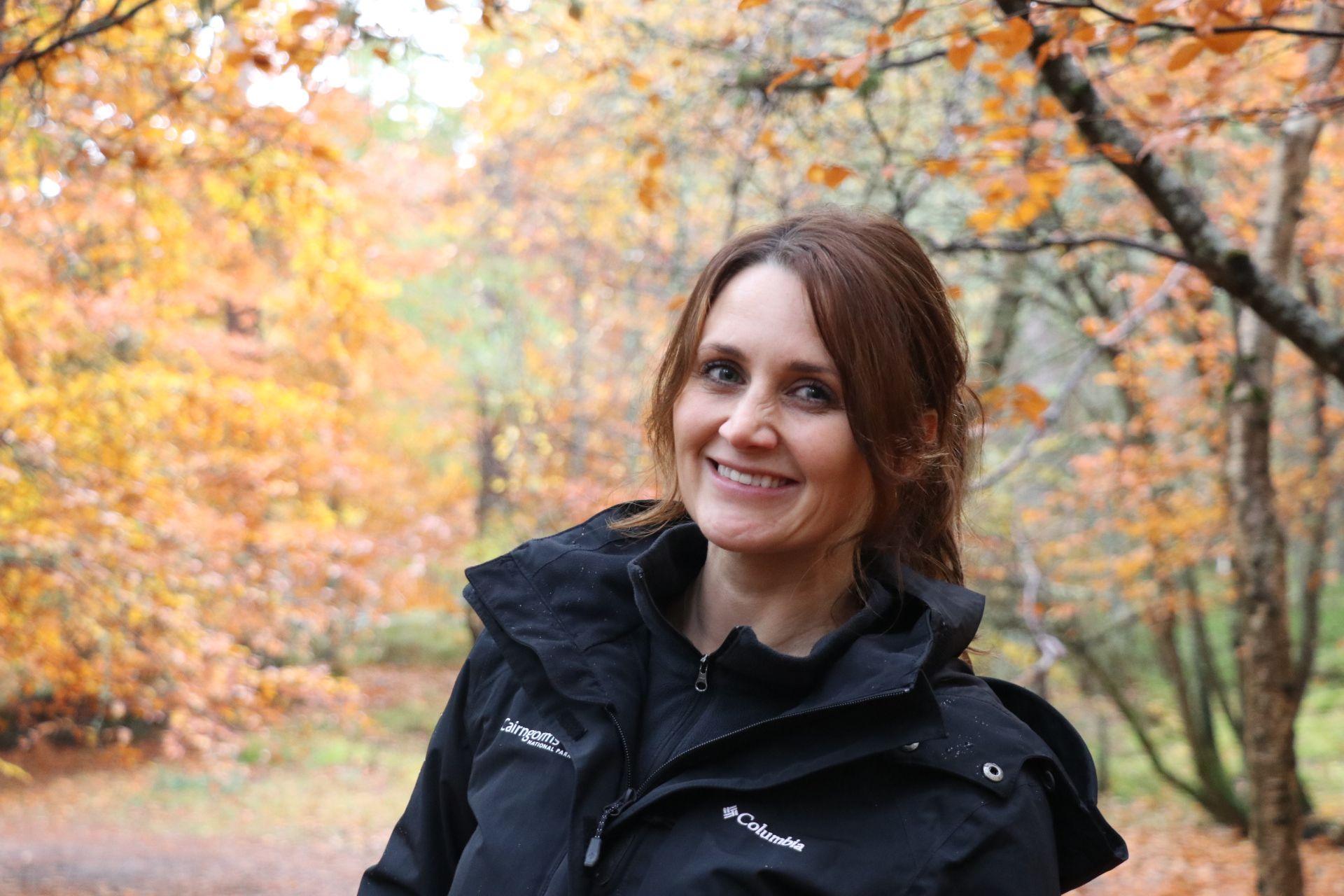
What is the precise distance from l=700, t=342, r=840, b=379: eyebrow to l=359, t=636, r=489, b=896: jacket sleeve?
0.66 meters

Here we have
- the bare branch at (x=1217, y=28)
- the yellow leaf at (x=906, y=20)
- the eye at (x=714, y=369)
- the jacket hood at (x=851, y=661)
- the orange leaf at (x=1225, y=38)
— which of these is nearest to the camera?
the jacket hood at (x=851, y=661)

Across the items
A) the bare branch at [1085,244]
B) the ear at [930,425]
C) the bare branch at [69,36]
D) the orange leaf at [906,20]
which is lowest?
the ear at [930,425]

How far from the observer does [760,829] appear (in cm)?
162

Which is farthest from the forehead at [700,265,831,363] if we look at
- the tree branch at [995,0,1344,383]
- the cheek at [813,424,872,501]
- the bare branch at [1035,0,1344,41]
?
the tree branch at [995,0,1344,383]

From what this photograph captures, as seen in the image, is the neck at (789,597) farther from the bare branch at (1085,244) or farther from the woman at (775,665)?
the bare branch at (1085,244)

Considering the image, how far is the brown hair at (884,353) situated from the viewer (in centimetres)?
181

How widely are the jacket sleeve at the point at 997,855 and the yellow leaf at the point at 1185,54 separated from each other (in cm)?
203

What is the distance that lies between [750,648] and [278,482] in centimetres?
815

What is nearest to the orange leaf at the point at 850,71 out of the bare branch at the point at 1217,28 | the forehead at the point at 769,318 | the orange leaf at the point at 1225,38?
the bare branch at the point at 1217,28

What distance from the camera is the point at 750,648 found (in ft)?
5.70

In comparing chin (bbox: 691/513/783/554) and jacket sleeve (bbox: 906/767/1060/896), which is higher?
chin (bbox: 691/513/783/554)

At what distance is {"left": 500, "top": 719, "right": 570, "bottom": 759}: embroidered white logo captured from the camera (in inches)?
73.0

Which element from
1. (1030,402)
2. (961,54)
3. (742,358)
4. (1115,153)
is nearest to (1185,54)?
(1115,153)

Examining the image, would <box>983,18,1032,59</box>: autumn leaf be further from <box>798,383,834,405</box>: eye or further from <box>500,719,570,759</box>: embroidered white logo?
<box>500,719,570,759</box>: embroidered white logo
